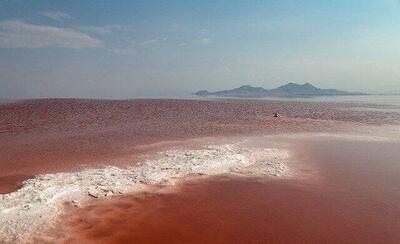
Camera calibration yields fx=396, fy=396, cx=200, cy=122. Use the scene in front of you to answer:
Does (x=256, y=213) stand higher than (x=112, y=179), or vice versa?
(x=112, y=179)

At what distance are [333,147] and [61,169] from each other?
10000mm

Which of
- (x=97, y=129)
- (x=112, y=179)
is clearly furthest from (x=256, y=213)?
(x=97, y=129)

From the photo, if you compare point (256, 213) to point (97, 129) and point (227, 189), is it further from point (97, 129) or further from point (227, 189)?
point (97, 129)

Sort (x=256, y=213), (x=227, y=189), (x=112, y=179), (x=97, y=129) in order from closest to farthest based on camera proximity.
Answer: (x=256, y=213) < (x=227, y=189) < (x=112, y=179) < (x=97, y=129)

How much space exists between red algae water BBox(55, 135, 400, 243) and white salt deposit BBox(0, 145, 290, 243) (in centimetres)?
52

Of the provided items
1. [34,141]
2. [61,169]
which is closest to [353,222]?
[61,169]

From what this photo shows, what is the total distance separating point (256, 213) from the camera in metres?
8.14

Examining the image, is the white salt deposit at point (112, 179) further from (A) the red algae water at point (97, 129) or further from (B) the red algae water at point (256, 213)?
(A) the red algae water at point (97, 129)

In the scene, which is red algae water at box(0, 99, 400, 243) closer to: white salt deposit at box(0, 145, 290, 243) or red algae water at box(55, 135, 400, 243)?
red algae water at box(55, 135, 400, 243)

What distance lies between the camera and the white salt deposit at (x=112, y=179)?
24.2ft

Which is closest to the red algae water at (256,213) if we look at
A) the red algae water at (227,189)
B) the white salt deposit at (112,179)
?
the red algae water at (227,189)

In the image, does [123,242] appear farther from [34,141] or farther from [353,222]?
[34,141]

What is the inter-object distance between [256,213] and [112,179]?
386cm

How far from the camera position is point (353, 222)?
25.2 ft
